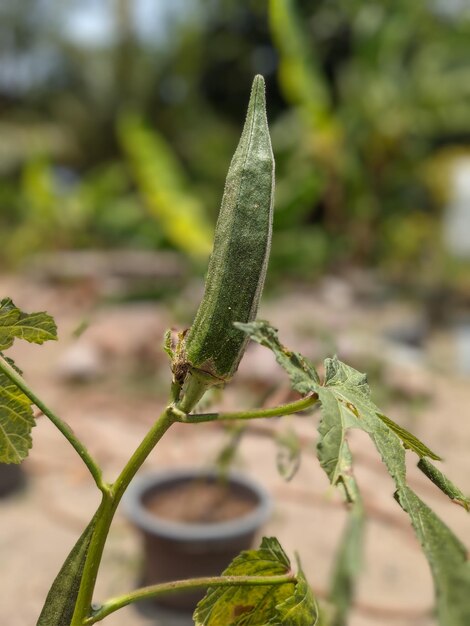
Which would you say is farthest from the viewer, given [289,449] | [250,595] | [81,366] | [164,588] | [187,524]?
[81,366]

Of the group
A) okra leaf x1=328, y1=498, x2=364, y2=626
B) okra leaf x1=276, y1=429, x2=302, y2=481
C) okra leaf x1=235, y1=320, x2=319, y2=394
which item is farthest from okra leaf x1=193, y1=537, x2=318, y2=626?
okra leaf x1=328, y1=498, x2=364, y2=626

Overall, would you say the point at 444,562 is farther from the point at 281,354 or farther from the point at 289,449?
the point at 289,449

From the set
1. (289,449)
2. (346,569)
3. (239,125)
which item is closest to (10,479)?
(346,569)

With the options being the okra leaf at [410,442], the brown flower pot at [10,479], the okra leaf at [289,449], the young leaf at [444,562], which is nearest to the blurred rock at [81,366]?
the brown flower pot at [10,479]

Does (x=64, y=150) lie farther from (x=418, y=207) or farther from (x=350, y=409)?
(x=350, y=409)

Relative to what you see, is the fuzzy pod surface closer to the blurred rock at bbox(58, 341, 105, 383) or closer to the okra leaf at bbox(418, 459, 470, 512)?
the okra leaf at bbox(418, 459, 470, 512)

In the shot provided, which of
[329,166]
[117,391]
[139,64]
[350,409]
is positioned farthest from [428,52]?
[350,409]
